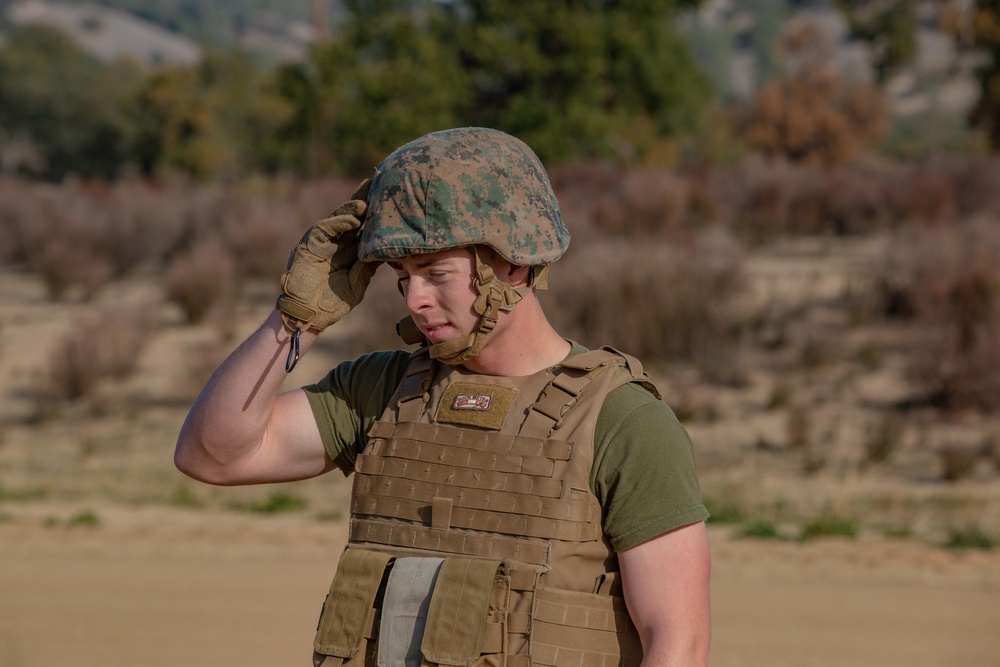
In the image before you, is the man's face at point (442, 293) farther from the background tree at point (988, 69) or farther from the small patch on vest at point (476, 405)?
the background tree at point (988, 69)

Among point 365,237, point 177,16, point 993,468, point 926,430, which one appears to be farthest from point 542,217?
point 177,16

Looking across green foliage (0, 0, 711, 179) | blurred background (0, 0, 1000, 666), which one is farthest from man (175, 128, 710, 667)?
green foliage (0, 0, 711, 179)

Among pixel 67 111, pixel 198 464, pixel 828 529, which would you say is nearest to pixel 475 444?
pixel 198 464

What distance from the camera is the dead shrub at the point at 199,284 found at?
48.5 ft

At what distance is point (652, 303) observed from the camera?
42.8 ft

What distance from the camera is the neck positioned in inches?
97.2

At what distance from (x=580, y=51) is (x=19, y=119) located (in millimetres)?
39277

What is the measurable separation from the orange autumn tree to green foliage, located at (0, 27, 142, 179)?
2195 centimetres

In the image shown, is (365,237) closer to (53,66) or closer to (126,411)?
(126,411)

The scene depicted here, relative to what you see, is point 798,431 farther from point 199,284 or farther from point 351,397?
point 351,397

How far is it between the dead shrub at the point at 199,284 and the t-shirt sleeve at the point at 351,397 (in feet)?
40.2

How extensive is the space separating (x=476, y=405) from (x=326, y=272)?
0.41 meters

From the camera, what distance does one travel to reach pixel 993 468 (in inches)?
382

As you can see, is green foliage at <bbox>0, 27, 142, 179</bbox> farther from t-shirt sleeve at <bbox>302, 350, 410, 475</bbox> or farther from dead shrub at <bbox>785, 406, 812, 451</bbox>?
t-shirt sleeve at <bbox>302, 350, 410, 475</bbox>
